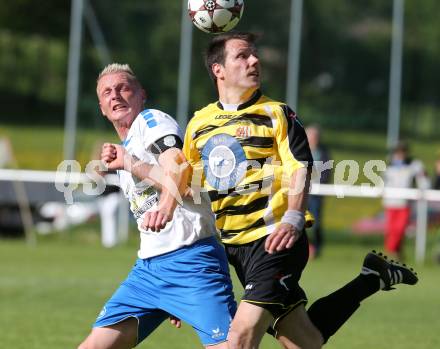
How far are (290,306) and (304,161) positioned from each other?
831 millimetres

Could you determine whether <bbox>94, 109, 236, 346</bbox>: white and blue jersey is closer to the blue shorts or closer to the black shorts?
the blue shorts

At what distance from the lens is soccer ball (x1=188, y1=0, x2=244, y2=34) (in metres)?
6.51

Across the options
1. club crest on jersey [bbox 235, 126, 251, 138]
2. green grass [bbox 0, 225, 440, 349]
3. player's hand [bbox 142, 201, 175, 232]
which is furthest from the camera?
green grass [bbox 0, 225, 440, 349]

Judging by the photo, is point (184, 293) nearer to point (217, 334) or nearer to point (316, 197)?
point (217, 334)

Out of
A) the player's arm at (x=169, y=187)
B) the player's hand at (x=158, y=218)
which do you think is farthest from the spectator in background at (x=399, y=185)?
the player's hand at (x=158, y=218)

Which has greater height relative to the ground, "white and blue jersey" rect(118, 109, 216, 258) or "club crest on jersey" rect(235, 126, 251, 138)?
"club crest on jersey" rect(235, 126, 251, 138)

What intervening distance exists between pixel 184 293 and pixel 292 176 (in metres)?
0.85

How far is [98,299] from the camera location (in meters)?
11.2

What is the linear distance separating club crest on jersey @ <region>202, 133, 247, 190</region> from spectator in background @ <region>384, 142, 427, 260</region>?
11995 millimetres

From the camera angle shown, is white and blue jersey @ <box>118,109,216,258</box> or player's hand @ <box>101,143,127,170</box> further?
white and blue jersey @ <box>118,109,216,258</box>

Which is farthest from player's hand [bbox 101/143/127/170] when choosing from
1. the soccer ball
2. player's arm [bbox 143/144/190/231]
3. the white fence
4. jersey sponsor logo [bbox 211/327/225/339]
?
the white fence

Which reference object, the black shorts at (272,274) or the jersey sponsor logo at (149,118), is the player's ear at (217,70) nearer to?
the jersey sponsor logo at (149,118)

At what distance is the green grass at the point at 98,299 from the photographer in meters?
8.50
